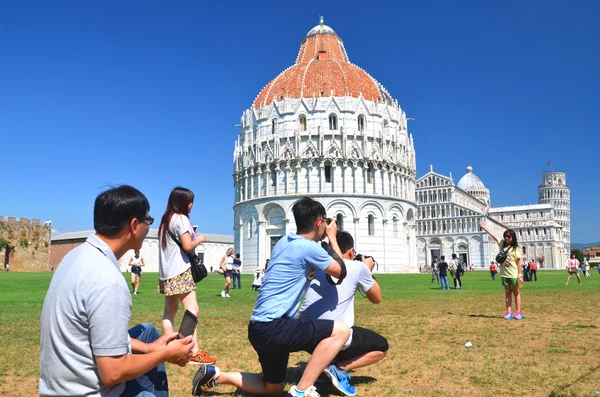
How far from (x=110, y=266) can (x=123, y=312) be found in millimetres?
286

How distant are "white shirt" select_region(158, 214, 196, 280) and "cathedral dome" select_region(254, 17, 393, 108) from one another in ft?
168

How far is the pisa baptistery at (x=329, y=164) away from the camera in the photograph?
5488cm

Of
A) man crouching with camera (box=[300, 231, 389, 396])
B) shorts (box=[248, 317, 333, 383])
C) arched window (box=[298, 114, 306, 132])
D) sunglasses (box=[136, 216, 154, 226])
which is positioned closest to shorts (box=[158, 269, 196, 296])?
man crouching with camera (box=[300, 231, 389, 396])

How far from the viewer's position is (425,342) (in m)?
8.34

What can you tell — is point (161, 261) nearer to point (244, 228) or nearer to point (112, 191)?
point (112, 191)

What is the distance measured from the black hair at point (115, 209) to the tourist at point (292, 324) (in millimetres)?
2102

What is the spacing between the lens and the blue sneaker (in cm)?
533

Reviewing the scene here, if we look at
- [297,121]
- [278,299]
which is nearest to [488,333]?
[278,299]

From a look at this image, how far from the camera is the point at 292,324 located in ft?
16.4

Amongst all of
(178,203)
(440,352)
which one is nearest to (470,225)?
(440,352)

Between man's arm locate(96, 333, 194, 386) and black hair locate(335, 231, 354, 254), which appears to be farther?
black hair locate(335, 231, 354, 254)

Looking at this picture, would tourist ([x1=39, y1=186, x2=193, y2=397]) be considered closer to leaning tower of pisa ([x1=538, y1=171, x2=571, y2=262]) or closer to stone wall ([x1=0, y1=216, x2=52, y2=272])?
stone wall ([x1=0, y1=216, x2=52, y2=272])

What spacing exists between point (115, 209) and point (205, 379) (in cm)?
276

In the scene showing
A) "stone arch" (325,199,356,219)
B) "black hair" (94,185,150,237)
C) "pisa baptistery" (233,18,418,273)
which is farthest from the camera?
"pisa baptistery" (233,18,418,273)
